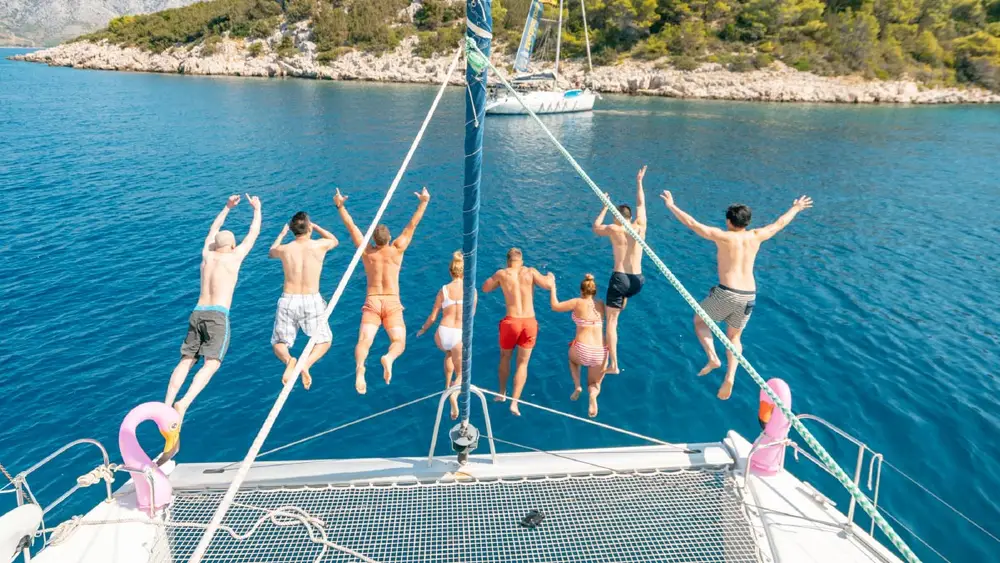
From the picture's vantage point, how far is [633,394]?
1060 cm

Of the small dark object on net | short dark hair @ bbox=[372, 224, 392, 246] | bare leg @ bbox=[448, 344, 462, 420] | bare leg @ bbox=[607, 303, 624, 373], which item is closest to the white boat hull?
bare leg @ bbox=[607, 303, 624, 373]

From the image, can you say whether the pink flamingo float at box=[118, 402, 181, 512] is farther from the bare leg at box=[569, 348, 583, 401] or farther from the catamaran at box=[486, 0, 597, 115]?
the catamaran at box=[486, 0, 597, 115]

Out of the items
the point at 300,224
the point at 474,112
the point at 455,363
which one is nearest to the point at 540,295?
the point at 455,363

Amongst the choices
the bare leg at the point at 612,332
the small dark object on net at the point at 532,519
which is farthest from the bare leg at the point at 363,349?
the bare leg at the point at 612,332

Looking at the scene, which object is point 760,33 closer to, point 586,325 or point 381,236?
point 586,325

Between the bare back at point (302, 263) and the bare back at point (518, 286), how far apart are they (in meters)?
2.84

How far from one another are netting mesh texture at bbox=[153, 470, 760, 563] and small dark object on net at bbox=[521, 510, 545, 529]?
4 centimetres

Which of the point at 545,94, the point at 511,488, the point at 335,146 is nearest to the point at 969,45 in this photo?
the point at 545,94

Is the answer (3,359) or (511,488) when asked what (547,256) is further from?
(3,359)

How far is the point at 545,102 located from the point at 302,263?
43.9 m

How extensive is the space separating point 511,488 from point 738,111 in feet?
175

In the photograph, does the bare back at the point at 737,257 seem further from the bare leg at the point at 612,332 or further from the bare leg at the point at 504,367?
the bare leg at the point at 504,367

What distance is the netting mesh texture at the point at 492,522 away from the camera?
222 inches

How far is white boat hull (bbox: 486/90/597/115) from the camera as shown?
1847 inches
